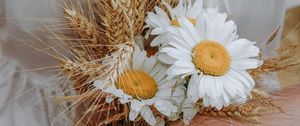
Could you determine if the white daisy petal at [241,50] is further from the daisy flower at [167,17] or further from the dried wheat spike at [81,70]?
the dried wheat spike at [81,70]

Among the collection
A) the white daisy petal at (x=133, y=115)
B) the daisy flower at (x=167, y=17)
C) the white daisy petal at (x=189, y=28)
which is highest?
the daisy flower at (x=167, y=17)

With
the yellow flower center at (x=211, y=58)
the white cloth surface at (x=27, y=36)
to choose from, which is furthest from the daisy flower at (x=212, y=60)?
the white cloth surface at (x=27, y=36)

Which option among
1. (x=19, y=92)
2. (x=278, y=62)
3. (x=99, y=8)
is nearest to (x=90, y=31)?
(x=99, y=8)

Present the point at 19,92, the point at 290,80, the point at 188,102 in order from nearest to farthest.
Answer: the point at 188,102, the point at 290,80, the point at 19,92

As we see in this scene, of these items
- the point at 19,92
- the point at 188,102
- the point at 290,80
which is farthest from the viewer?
the point at 19,92

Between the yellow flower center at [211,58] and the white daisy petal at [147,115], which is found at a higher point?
the yellow flower center at [211,58]

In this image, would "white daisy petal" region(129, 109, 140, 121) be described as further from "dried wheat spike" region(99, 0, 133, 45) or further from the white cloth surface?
the white cloth surface

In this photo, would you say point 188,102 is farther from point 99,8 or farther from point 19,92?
point 19,92
